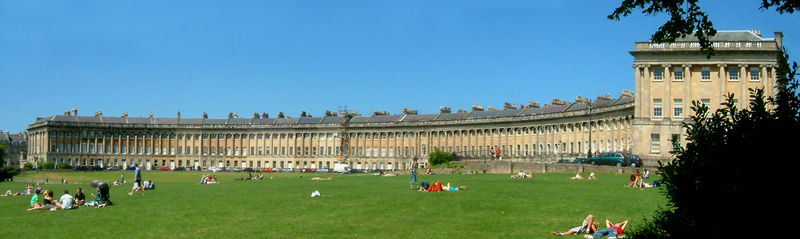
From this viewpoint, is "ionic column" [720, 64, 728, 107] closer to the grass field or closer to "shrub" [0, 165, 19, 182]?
the grass field

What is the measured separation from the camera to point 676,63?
60.8 metres

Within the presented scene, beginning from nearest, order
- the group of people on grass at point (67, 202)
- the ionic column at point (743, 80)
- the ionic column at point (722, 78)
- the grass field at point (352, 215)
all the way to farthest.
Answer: the grass field at point (352, 215)
the group of people on grass at point (67, 202)
the ionic column at point (743, 80)
the ionic column at point (722, 78)

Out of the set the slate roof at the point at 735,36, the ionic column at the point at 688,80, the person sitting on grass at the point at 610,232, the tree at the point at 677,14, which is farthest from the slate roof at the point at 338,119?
the tree at the point at 677,14

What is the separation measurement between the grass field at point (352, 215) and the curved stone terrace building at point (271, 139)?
80.2 metres

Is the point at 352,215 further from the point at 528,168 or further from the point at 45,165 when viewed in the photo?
the point at 45,165

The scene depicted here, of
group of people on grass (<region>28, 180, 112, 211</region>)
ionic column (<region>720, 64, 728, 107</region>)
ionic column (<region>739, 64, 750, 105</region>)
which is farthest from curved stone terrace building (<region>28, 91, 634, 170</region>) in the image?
group of people on grass (<region>28, 180, 112, 211</region>)

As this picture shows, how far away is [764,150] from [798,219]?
1.06 meters

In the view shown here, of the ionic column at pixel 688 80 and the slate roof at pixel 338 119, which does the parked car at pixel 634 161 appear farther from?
the slate roof at pixel 338 119

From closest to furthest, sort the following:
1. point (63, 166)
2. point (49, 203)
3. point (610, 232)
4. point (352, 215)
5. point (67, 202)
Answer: point (610, 232), point (352, 215), point (67, 202), point (49, 203), point (63, 166)

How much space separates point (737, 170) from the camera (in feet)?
40.2

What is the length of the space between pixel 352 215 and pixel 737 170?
1658 cm

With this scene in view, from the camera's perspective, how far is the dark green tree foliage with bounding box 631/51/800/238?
12086 mm

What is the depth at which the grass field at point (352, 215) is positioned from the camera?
2383cm

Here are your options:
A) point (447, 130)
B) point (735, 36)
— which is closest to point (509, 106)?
point (447, 130)
